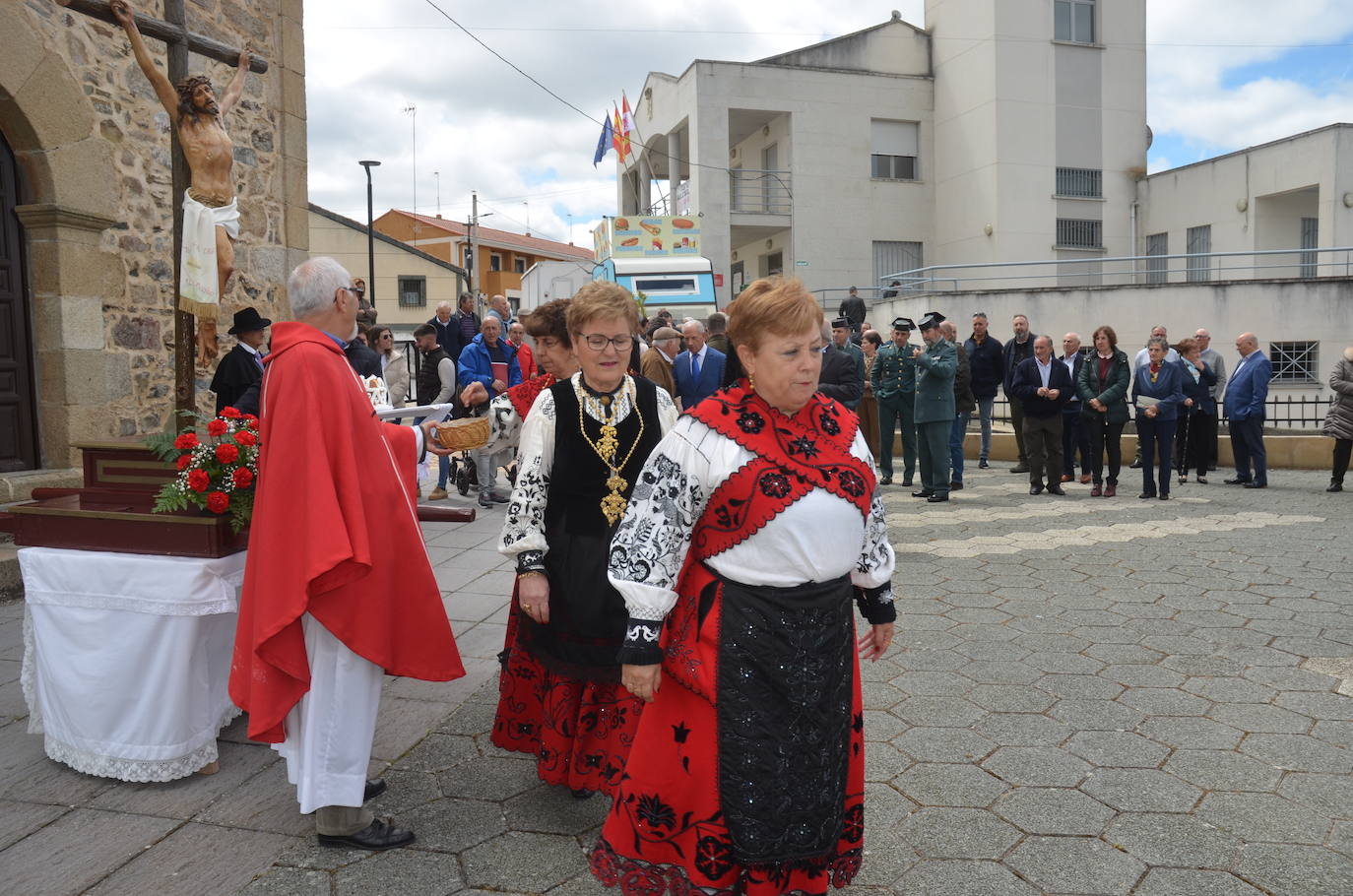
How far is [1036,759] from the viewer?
12.7 feet

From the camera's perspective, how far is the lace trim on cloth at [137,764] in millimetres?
3670

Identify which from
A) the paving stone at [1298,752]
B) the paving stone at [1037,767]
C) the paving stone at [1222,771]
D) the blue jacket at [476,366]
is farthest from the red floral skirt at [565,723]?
the blue jacket at [476,366]

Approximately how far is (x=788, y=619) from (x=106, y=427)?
6.84 metres

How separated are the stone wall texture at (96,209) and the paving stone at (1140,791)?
5939mm

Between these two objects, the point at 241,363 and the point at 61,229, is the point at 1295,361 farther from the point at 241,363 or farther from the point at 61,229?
the point at 61,229

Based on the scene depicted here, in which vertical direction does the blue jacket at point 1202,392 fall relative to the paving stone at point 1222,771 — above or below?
above

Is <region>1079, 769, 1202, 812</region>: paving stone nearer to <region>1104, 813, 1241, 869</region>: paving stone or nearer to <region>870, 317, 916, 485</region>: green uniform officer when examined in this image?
<region>1104, 813, 1241, 869</region>: paving stone

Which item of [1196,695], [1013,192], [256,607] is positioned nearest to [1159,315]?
[1013,192]

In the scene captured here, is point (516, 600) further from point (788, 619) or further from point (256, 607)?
point (788, 619)

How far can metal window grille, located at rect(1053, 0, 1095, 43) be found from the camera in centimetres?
2531

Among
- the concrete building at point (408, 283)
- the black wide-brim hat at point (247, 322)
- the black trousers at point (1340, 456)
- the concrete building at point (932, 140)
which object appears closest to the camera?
the black wide-brim hat at point (247, 322)

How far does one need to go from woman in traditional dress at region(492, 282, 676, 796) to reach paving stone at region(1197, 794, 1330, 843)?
2051 mm

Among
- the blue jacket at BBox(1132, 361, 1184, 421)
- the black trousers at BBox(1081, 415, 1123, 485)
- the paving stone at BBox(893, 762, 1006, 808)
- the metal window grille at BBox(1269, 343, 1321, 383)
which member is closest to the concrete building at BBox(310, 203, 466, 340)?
the metal window grille at BBox(1269, 343, 1321, 383)

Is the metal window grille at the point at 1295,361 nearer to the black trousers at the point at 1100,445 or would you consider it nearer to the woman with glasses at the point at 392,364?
the black trousers at the point at 1100,445
